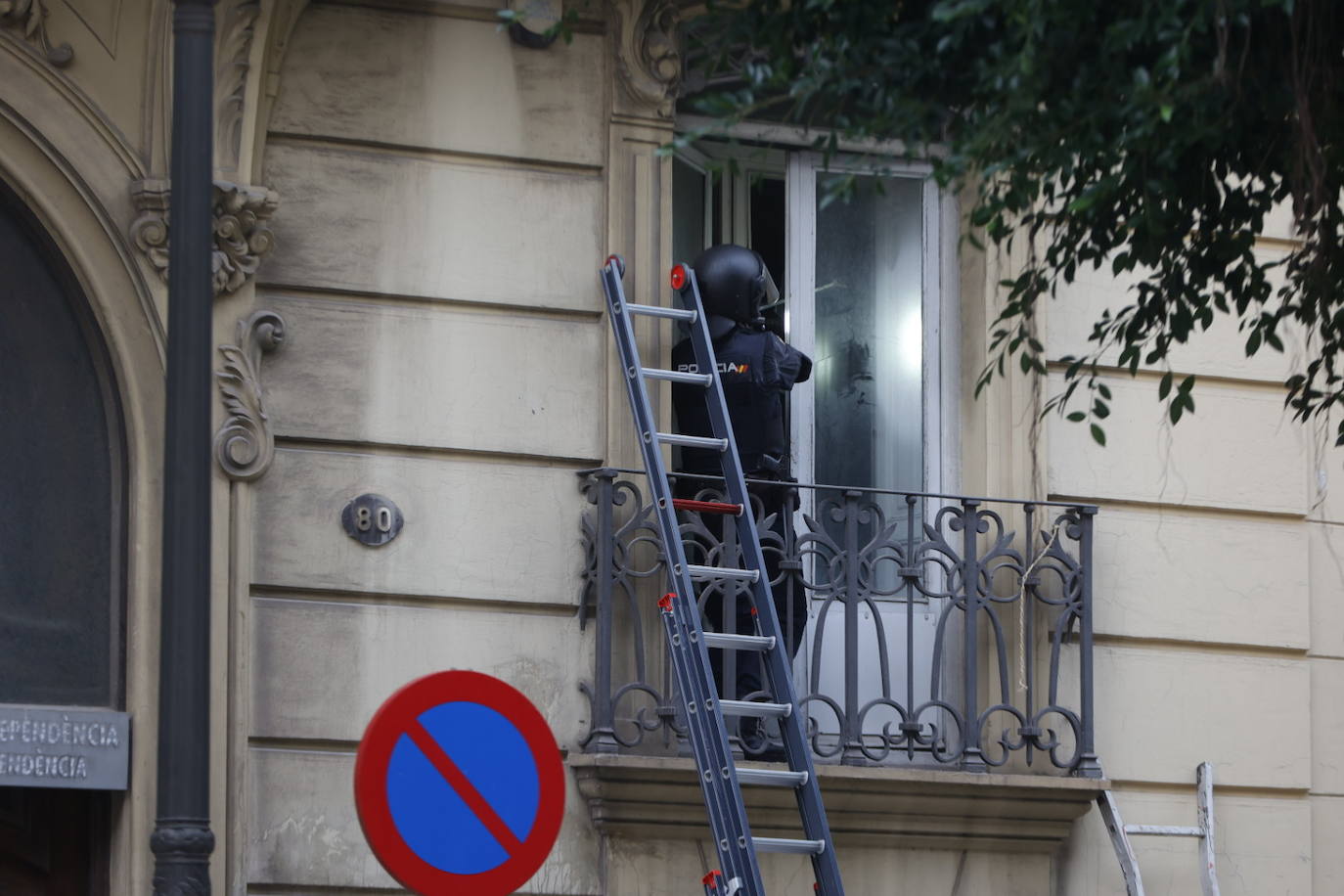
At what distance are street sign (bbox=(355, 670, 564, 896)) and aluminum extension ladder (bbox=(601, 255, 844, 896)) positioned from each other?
188 cm

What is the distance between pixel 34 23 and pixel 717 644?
3415 mm

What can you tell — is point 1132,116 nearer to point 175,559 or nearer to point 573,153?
point 175,559

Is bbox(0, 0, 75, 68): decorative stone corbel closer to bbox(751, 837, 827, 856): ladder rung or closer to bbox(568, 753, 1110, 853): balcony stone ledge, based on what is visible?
bbox(568, 753, 1110, 853): balcony stone ledge

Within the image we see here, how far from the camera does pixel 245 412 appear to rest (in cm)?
891

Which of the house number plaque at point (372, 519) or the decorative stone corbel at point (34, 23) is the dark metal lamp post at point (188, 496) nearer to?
the decorative stone corbel at point (34, 23)

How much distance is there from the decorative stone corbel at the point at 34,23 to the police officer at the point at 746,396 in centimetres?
265

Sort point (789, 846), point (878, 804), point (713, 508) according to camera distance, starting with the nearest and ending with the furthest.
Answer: point (789, 846) < point (713, 508) < point (878, 804)

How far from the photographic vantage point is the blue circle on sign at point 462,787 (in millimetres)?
5852

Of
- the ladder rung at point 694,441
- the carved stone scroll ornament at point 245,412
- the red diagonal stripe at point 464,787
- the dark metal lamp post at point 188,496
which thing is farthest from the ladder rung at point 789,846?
the carved stone scroll ornament at point 245,412

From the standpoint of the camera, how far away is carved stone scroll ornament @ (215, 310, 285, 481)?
8875mm

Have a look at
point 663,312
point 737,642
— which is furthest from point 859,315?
point 737,642

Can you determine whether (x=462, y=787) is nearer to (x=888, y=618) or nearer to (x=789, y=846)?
(x=789, y=846)

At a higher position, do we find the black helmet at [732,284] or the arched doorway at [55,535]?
the black helmet at [732,284]

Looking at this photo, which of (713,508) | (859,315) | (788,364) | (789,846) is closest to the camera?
(789,846)
